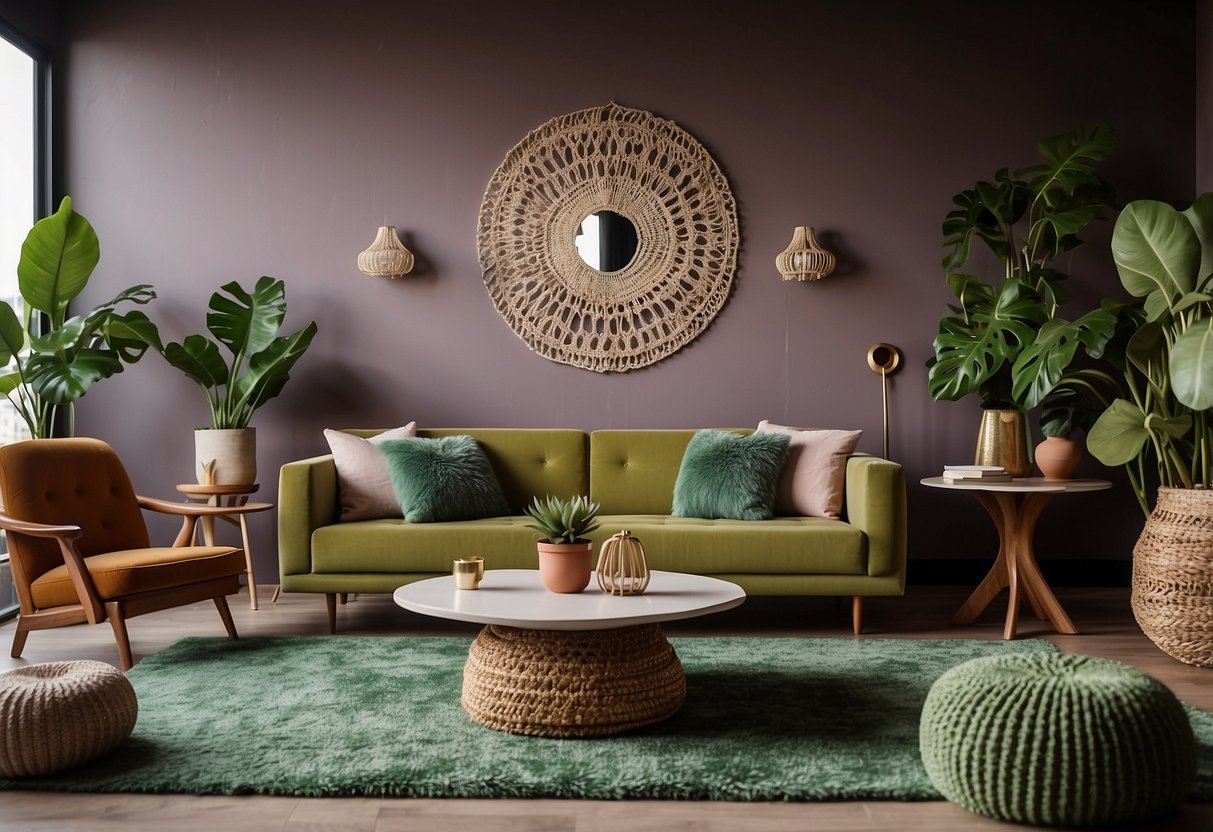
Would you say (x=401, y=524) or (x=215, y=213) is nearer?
(x=401, y=524)

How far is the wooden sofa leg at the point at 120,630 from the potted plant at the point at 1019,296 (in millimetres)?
3307

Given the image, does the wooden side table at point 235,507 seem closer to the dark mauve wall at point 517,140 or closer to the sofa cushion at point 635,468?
the dark mauve wall at point 517,140

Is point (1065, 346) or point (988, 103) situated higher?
point (988, 103)

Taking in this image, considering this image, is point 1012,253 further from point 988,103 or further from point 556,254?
point 556,254

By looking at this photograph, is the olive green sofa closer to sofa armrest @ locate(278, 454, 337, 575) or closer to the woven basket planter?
sofa armrest @ locate(278, 454, 337, 575)

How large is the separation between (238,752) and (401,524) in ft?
4.94

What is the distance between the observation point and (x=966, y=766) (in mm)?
1916

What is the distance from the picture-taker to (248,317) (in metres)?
4.39

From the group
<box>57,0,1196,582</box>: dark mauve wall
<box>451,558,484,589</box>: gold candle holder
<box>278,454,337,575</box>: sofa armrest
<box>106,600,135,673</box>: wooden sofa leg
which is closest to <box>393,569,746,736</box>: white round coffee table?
<box>451,558,484,589</box>: gold candle holder

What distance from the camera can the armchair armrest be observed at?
2.92m

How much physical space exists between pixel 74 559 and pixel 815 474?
9.16 feet

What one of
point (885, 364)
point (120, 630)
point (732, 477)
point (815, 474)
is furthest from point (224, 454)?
point (885, 364)

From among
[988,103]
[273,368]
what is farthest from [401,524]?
[988,103]

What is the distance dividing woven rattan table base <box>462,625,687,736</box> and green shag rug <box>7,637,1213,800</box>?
50mm
